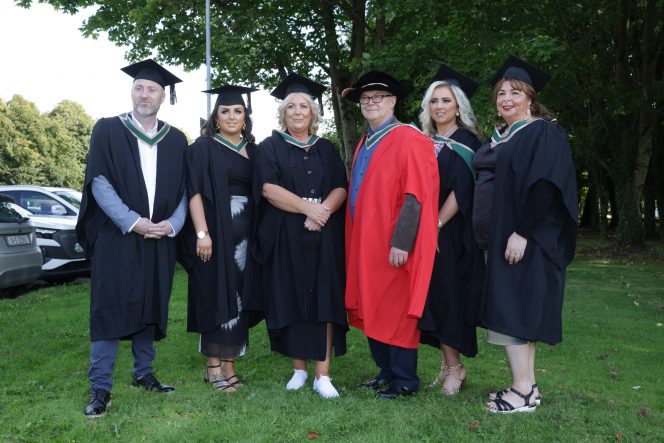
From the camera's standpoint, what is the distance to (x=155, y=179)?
4.40 metres

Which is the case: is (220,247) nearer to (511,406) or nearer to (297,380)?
(297,380)

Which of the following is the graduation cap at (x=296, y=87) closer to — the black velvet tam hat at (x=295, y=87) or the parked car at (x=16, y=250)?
the black velvet tam hat at (x=295, y=87)

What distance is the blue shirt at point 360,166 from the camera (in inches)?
180

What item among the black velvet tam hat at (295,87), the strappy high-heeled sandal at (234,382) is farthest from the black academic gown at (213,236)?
the black velvet tam hat at (295,87)

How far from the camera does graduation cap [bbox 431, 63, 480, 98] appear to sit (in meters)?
4.56

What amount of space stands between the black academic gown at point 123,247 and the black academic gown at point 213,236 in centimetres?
22

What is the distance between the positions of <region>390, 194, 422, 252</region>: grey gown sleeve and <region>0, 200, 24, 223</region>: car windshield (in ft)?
21.5

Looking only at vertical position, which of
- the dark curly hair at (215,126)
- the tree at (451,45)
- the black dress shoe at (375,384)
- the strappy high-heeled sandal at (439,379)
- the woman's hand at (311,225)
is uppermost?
the tree at (451,45)

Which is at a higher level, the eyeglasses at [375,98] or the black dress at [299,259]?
the eyeglasses at [375,98]

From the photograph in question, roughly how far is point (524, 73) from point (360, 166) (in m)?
1.28

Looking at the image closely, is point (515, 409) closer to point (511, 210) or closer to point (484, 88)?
point (511, 210)

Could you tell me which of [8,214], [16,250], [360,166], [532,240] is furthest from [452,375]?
[8,214]

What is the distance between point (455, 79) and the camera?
4.58 meters

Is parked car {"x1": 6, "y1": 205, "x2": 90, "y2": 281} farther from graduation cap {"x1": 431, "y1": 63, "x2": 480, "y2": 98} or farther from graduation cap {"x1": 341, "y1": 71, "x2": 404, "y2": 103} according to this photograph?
graduation cap {"x1": 431, "y1": 63, "x2": 480, "y2": 98}
